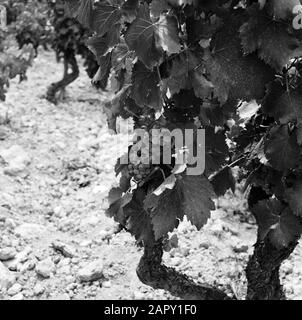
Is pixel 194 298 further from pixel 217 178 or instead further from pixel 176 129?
pixel 176 129

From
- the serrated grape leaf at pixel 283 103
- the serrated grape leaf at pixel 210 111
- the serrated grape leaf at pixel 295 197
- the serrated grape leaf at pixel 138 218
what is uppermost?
the serrated grape leaf at pixel 283 103

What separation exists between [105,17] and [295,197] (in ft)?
3.07

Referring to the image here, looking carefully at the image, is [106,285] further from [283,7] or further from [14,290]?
[283,7]

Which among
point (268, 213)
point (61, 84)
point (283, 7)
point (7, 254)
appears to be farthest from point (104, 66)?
point (61, 84)

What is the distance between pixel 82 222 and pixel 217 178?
201cm

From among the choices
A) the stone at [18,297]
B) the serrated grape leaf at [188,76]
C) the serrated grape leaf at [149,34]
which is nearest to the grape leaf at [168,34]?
the serrated grape leaf at [149,34]

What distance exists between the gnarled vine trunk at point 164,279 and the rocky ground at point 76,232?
56cm

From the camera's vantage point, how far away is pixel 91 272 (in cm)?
333

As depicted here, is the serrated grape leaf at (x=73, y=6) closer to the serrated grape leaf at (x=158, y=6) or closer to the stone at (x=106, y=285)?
the serrated grape leaf at (x=158, y=6)

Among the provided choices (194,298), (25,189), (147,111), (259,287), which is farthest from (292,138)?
(25,189)

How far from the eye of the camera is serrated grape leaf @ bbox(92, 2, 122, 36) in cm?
173

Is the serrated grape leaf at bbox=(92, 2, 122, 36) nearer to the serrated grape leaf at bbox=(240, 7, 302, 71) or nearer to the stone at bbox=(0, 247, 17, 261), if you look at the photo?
the serrated grape leaf at bbox=(240, 7, 302, 71)

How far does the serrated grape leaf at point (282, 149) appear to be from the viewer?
75.7 inches

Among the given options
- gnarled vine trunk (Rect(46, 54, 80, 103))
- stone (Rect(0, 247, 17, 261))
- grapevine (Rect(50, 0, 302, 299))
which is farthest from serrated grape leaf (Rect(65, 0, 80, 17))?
gnarled vine trunk (Rect(46, 54, 80, 103))
